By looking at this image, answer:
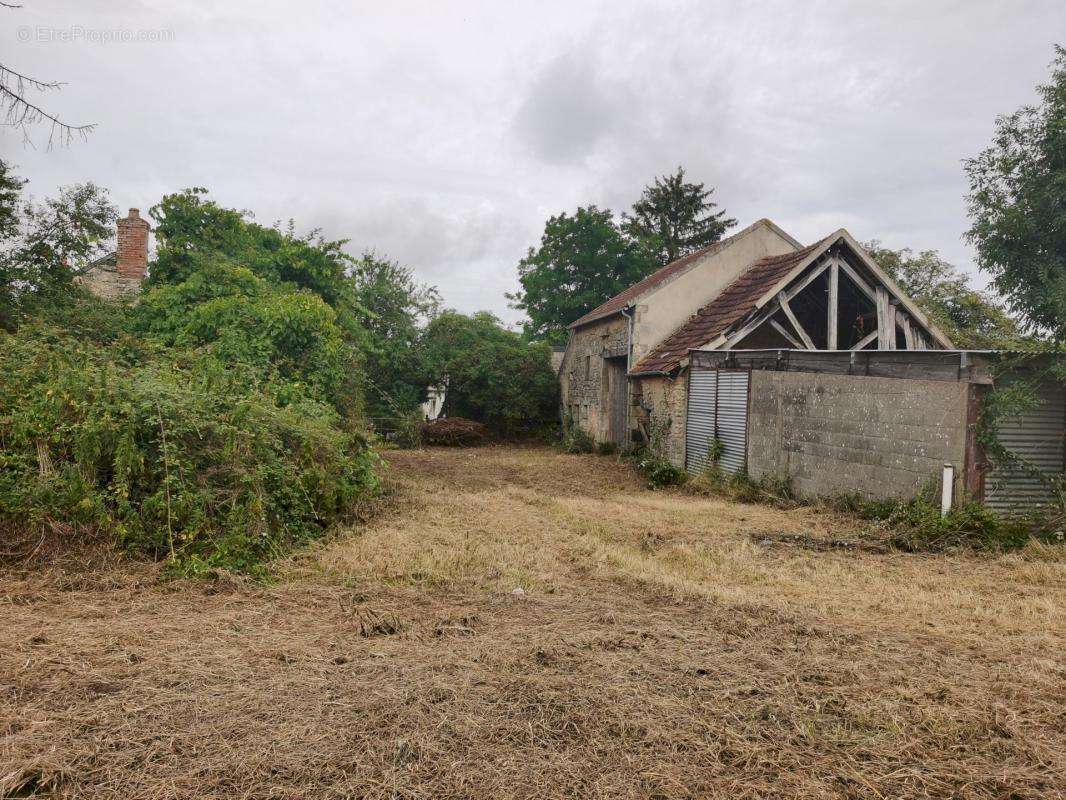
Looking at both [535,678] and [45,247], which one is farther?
[45,247]

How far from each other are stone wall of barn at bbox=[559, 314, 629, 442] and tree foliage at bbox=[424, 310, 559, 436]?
0.93 metres

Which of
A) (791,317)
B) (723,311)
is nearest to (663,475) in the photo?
(791,317)

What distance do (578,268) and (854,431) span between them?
29443 mm

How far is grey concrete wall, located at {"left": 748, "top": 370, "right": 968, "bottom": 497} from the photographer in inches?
360

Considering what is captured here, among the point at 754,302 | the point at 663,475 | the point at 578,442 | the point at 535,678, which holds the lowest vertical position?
the point at 535,678

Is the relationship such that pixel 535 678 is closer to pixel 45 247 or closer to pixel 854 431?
pixel 854 431

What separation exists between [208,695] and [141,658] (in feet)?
2.92

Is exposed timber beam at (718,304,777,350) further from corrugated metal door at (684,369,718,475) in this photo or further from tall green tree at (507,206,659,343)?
tall green tree at (507,206,659,343)

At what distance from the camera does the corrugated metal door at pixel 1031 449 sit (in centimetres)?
880

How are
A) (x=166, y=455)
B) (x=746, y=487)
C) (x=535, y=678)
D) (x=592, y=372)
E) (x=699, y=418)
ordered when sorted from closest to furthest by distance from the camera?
(x=535, y=678), (x=166, y=455), (x=746, y=487), (x=699, y=418), (x=592, y=372)

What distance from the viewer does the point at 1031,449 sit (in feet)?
29.0

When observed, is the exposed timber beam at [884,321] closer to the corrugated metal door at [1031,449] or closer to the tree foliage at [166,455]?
the corrugated metal door at [1031,449]

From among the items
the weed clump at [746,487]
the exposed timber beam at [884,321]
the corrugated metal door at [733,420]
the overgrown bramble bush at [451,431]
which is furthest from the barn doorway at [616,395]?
the exposed timber beam at [884,321]

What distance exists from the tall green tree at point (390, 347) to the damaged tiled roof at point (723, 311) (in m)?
7.74
